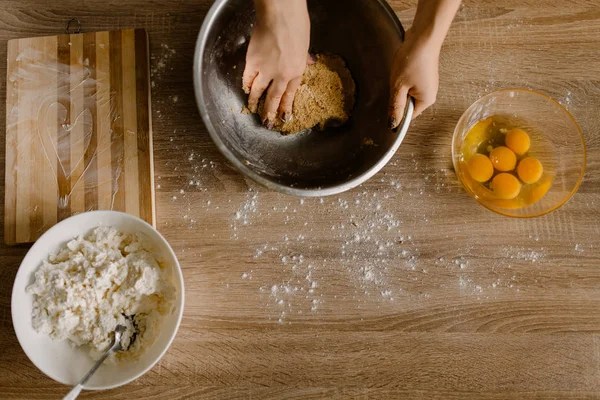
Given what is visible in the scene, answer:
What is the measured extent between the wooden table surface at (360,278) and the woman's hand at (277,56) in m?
0.17

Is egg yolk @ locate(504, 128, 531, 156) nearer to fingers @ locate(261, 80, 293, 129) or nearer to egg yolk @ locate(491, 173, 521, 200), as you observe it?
egg yolk @ locate(491, 173, 521, 200)

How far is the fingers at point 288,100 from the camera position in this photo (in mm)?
1064

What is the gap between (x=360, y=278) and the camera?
1126 millimetres

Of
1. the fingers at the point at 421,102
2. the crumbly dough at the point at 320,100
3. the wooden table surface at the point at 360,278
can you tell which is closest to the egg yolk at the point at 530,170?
the wooden table surface at the point at 360,278

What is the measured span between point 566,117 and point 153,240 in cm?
96

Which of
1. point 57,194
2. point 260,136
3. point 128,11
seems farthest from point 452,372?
point 128,11

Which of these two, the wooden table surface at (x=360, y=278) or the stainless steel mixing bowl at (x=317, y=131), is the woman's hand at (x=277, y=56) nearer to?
the stainless steel mixing bowl at (x=317, y=131)

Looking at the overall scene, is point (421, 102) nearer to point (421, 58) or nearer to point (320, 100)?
point (421, 58)

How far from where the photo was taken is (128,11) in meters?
1.18

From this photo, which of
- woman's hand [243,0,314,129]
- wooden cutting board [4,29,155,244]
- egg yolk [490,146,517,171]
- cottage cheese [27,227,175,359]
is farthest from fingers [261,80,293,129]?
egg yolk [490,146,517,171]

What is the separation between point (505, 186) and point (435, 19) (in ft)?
1.36

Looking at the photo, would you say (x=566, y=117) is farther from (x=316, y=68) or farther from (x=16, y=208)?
(x=16, y=208)

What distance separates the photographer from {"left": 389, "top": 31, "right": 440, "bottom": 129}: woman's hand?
3.12 ft

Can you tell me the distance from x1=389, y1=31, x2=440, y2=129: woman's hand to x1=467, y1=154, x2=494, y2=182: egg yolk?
21 centimetres
